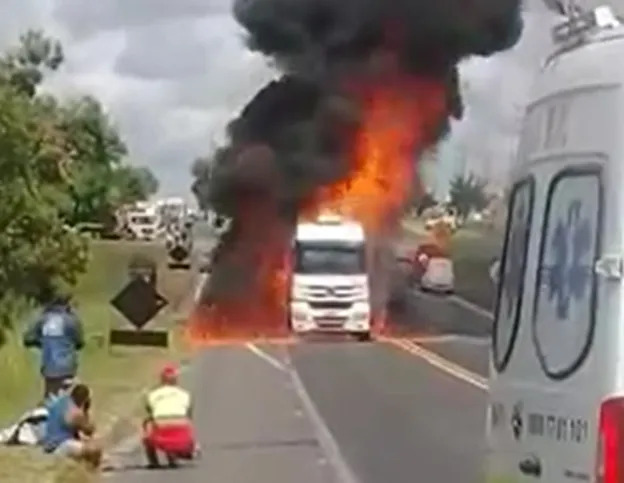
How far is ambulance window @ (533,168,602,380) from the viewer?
6.57 meters

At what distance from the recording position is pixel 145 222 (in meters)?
102

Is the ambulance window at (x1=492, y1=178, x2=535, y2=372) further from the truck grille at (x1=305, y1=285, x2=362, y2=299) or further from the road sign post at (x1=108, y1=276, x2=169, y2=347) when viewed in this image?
the truck grille at (x1=305, y1=285, x2=362, y2=299)

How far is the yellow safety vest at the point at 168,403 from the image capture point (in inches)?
811

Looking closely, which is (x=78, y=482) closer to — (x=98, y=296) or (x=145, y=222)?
(x=98, y=296)

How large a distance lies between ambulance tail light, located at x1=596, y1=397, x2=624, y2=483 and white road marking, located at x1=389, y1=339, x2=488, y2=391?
24902 millimetres

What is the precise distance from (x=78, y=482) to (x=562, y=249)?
465 inches

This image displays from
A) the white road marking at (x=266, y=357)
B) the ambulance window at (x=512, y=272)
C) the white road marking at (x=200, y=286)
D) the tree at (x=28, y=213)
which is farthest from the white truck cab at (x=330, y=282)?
the ambulance window at (x=512, y=272)

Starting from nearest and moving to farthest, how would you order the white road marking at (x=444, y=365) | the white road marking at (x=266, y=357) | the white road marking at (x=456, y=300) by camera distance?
the white road marking at (x=444, y=365) < the white road marking at (x=266, y=357) < the white road marking at (x=456, y=300)

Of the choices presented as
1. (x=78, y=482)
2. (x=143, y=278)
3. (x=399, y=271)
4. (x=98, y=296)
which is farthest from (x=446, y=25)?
(x=78, y=482)

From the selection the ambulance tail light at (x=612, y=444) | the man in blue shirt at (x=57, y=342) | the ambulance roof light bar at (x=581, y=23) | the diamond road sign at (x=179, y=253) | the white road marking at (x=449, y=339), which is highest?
the ambulance roof light bar at (x=581, y=23)

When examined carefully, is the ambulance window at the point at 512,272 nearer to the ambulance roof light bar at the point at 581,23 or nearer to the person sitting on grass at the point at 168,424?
the ambulance roof light bar at the point at 581,23

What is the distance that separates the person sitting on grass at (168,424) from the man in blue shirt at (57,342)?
102 cm

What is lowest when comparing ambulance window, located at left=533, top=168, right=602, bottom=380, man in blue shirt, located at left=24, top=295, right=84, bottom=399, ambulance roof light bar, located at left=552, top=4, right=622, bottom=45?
man in blue shirt, located at left=24, top=295, right=84, bottom=399

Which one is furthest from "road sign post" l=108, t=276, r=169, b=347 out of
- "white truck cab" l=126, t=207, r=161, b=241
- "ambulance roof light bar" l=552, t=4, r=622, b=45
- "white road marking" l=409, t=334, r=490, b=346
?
"white truck cab" l=126, t=207, r=161, b=241
